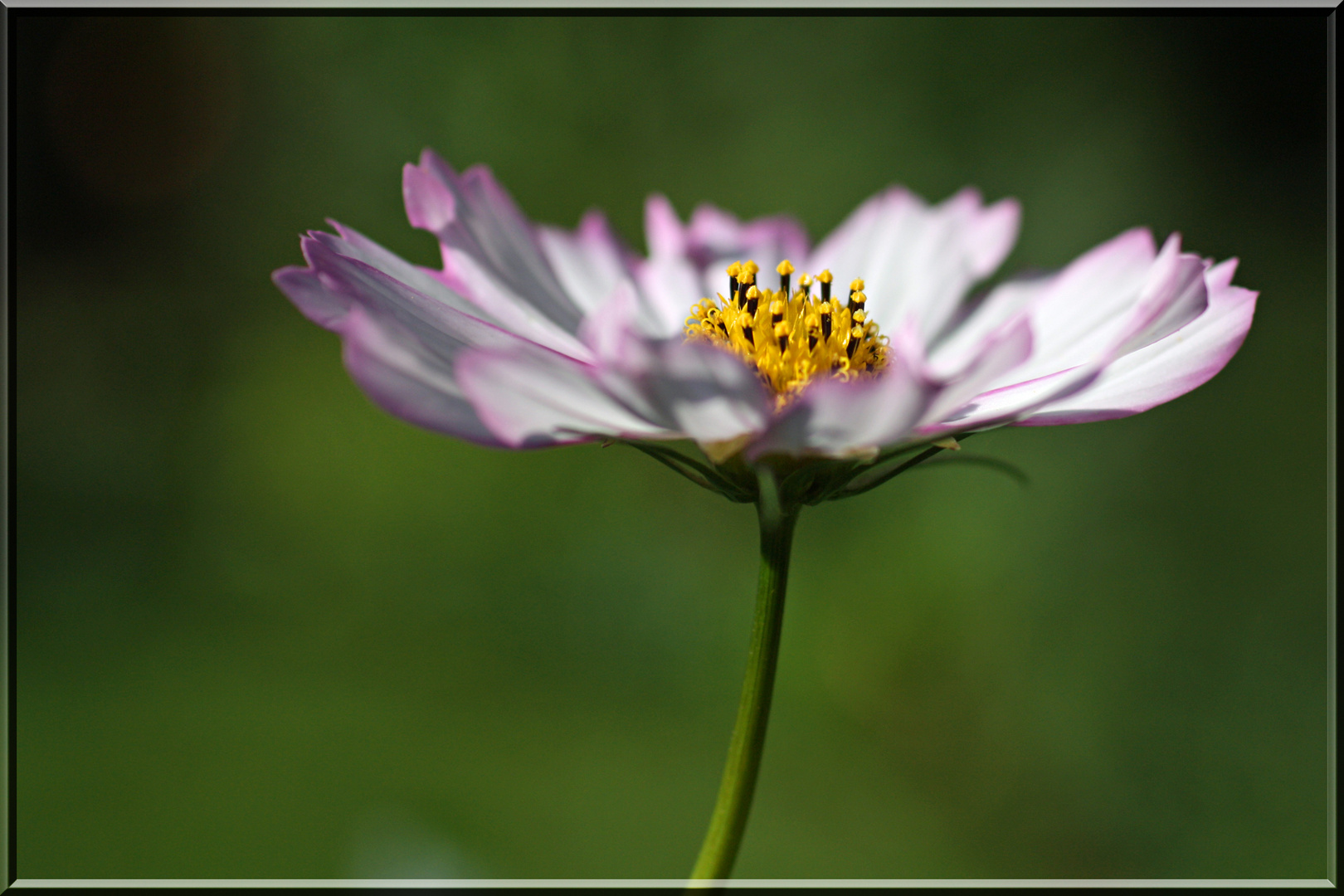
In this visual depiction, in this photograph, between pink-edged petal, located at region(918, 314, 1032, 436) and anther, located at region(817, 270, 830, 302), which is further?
anther, located at region(817, 270, 830, 302)

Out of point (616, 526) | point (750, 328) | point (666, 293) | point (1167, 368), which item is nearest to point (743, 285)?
point (750, 328)

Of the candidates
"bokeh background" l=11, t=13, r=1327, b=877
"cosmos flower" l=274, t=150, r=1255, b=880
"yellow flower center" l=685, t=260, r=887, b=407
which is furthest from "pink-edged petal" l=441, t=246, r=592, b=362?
"bokeh background" l=11, t=13, r=1327, b=877

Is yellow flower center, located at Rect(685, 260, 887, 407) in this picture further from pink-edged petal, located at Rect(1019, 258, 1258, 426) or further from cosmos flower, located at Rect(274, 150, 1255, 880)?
pink-edged petal, located at Rect(1019, 258, 1258, 426)

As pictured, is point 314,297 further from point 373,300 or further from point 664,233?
point 664,233

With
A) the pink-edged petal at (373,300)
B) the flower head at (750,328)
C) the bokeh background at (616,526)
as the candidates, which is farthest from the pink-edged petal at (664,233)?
the bokeh background at (616,526)

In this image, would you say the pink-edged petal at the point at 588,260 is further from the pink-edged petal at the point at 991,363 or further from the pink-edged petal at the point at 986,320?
the pink-edged petal at the point at 991,363

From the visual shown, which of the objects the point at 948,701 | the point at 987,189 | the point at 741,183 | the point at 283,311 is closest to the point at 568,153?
the point at 741,183

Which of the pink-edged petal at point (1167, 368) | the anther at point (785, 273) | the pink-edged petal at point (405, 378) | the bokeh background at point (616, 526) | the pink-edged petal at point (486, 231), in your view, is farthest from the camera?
the bokeh background at point (616, 526)
